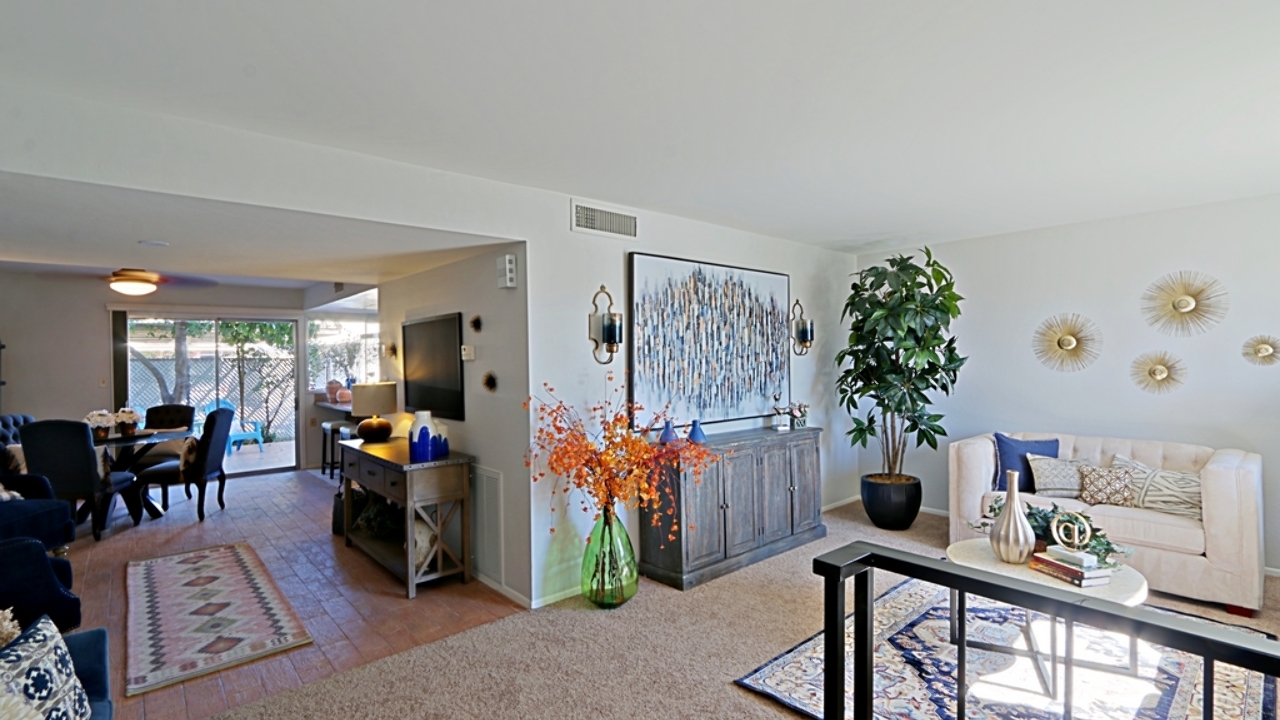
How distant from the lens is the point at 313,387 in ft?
26.7

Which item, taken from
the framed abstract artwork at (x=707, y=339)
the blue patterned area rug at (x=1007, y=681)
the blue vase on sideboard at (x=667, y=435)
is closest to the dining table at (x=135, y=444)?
the framed abstract artwork at (x=707, y=339)

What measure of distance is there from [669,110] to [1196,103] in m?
2.08

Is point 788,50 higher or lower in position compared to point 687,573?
higher

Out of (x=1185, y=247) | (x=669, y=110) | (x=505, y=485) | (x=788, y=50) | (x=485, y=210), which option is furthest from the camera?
(x=1185, y=247)

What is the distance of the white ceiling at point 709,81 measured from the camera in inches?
69.3

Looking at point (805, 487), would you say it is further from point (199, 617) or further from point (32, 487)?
point (32, 487)

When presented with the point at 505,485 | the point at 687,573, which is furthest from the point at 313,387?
the point at 687,573

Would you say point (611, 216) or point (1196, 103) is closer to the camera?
point (1196, 103)

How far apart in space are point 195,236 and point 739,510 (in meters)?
3.51

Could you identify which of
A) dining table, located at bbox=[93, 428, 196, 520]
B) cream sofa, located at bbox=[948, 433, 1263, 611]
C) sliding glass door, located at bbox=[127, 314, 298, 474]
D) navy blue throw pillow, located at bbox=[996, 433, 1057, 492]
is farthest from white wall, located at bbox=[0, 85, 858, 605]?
sliding glass door, located at bbox=[127, 314, 298, 474]

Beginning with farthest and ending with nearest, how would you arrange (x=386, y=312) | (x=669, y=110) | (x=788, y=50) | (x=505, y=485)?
(x=386, y=312) < (x=505, y=485) < (x=669, y=110) < (x=788, y=50)

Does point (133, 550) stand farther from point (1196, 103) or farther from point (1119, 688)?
point (1196, 103)

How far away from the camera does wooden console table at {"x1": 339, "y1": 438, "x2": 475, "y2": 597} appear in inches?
144

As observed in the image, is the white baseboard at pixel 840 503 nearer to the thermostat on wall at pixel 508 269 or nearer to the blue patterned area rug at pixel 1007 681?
the blue patterned area rug at pixel 1007 681
